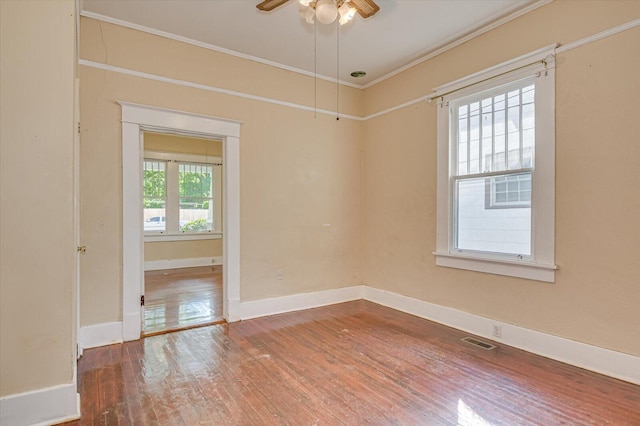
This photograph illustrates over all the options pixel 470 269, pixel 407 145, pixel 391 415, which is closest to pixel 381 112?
pixel 407 145

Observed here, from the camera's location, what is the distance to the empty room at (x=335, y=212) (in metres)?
2.02

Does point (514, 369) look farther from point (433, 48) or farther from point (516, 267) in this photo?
point (433, 48)

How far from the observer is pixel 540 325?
2.97 metres

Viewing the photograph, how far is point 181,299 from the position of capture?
4.82 meters

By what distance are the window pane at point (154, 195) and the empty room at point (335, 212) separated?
2.65m

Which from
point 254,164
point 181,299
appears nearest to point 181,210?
point 181,299

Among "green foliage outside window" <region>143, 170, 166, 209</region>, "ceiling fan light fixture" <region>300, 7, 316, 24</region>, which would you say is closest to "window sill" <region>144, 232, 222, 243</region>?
"green foliage outside window" <region>143, 170, 166, 209</region>

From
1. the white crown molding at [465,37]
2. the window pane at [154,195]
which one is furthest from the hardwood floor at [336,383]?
the window pane at [154,195]

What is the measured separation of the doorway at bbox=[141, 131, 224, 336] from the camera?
700 centimetres

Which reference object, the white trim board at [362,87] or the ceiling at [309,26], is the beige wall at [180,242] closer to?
the white trim board at [362,87]

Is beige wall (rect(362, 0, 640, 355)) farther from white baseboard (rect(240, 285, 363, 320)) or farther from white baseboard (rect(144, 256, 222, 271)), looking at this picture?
white baseboard (rect(144, 256, 222, 271))

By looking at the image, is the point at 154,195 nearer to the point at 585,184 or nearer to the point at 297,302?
the point at 297,302

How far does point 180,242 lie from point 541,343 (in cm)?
672

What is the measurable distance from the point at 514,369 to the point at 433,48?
328cm
